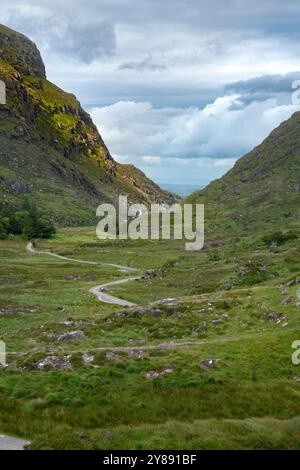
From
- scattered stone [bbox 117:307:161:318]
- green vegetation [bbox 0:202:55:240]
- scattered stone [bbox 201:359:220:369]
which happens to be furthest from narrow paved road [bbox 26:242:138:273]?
scattered stone [bbox 201:359:220:369]

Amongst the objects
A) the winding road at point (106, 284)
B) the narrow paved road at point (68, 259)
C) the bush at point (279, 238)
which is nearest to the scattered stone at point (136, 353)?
the winding road at point (106, 284)

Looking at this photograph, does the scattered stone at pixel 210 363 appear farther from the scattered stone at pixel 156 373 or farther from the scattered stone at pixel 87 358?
the scattered stone at pixel 87 358

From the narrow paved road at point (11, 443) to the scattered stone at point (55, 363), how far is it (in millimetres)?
10192

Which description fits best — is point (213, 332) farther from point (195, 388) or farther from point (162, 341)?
point (195, 388)

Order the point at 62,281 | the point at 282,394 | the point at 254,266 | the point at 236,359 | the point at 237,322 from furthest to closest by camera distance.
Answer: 1. the point at 62,281
2. the point at 254,266
3. the point at 237,322
4. the point at 236,359
5. the point at 282,394

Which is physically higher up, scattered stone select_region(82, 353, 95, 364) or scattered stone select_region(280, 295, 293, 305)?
scattered stone select_region(280, 295, 293, 305)

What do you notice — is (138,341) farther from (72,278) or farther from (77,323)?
(72,278)

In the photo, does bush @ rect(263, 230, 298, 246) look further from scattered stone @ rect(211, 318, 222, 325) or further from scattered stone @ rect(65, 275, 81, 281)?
scattered stone @ rect(211, 318, 222, 325)

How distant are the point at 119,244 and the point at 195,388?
149042mm

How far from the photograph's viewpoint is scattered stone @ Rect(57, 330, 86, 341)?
4653cm

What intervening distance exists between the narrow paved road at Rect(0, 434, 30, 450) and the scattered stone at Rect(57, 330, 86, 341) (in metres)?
19.2

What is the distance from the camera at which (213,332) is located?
45.9 metres

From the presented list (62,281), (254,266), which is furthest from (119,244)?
(254,266)
